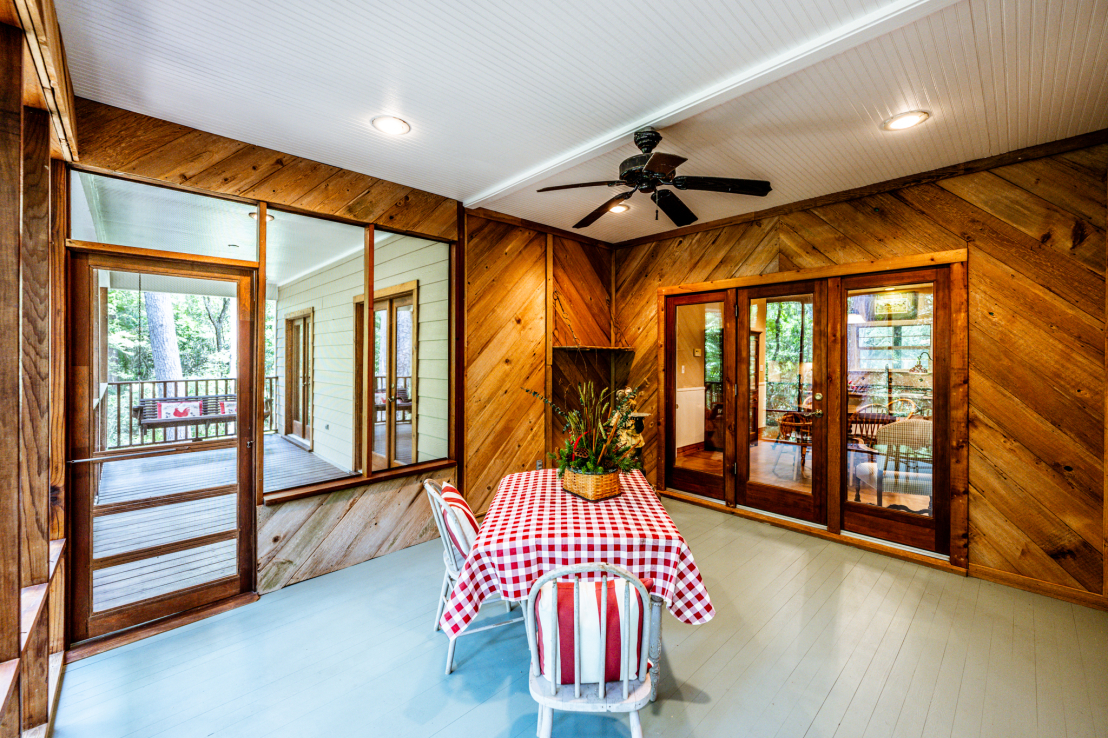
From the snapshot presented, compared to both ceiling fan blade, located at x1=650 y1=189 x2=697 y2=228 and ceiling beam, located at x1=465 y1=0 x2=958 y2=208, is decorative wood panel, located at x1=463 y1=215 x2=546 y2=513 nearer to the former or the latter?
ceiling beam, located at x1=465 y1=0 x2=958 y2=208

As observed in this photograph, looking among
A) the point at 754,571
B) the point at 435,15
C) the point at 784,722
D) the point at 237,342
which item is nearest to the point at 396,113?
the point at 435,15

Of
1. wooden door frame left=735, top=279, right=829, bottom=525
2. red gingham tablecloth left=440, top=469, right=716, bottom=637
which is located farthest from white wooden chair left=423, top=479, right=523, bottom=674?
wooden door frame left=735, top=279, right=829, bottom=525

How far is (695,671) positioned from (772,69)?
117 inches

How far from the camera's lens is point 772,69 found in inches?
85.2

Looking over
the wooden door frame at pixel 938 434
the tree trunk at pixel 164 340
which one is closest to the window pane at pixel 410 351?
the tree trunk at pixel 164 340

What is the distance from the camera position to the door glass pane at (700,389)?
4.73 m

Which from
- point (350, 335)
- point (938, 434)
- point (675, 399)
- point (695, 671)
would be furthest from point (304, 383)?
point (938, 434)

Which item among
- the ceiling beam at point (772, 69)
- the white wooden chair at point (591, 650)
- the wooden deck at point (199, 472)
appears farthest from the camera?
the wooden deck at point (199, 472)

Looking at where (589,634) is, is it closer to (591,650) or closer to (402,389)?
(591,650)

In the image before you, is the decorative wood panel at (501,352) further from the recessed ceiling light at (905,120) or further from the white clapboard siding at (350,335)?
the recessed ceiling light at (905,120)

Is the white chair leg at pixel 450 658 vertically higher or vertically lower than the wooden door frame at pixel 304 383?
lower

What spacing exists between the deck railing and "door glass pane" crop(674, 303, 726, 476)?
4103 millimetres

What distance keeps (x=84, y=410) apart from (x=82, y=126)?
155cm

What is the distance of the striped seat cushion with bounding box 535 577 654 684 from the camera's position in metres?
1.54
